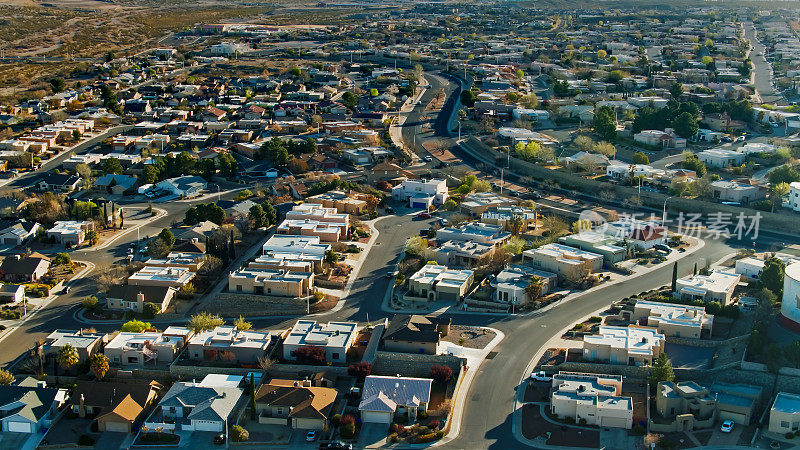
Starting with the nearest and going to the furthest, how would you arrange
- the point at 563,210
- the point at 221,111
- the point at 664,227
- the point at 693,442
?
1. the point at 693,442
2. the point at 664,227
3. the point at 563,210
4. the point at 221,111

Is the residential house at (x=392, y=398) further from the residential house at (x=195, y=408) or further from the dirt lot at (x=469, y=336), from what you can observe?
the residential house at (x=195, y=408)

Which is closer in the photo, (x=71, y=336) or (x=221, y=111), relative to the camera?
(x=71, y=336)

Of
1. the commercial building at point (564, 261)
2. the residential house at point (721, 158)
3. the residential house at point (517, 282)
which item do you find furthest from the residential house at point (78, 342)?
the residential house at point (721, 158)

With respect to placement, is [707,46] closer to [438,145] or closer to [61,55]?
[438,145]

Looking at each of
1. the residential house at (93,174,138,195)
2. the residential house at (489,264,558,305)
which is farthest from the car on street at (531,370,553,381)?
the residential house at (93,174,138,195)

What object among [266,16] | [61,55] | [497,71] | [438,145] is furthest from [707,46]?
[266,16]

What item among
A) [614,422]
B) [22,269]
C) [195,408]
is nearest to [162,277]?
[22,269]

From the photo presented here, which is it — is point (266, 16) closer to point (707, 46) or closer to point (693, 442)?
point (707, 46)

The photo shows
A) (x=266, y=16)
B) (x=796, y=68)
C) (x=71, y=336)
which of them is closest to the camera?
(x=71, y=336)
